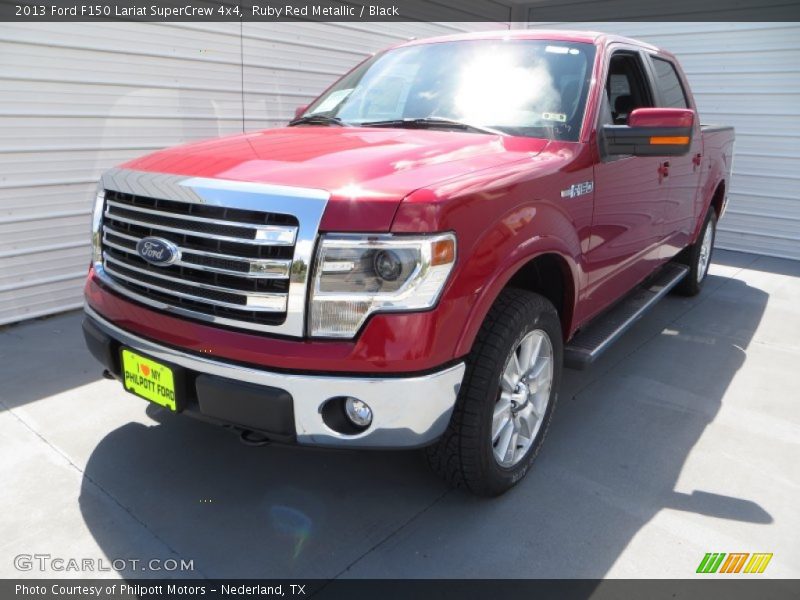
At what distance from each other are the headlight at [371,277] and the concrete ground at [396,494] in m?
0.50

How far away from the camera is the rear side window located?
403 cm

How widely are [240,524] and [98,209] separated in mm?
1407

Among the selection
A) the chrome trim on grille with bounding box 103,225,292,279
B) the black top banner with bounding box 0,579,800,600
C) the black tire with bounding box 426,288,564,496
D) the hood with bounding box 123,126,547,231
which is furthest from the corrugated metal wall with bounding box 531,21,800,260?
the chrome trim on grille with bounding box 103,225,292,279

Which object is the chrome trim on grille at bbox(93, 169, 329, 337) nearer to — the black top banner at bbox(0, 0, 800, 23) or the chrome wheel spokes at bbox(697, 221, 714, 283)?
the black top banner at bbox(0, 0, 800, 23)

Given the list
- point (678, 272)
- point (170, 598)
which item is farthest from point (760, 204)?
point (170, 598)

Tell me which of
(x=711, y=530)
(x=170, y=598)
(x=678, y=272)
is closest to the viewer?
(x=170, y=598)

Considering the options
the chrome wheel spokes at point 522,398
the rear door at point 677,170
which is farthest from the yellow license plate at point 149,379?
the rear door at point 677,170

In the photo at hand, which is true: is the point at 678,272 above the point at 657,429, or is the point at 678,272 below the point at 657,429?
above

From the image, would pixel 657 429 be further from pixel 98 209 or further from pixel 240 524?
pixel 98 209

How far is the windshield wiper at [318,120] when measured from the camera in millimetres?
3240

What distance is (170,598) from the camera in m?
2.08

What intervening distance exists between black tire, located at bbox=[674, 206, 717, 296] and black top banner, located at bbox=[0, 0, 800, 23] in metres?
3.55

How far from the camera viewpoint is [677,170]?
159 inches

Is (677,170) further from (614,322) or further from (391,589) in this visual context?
(391,589)
